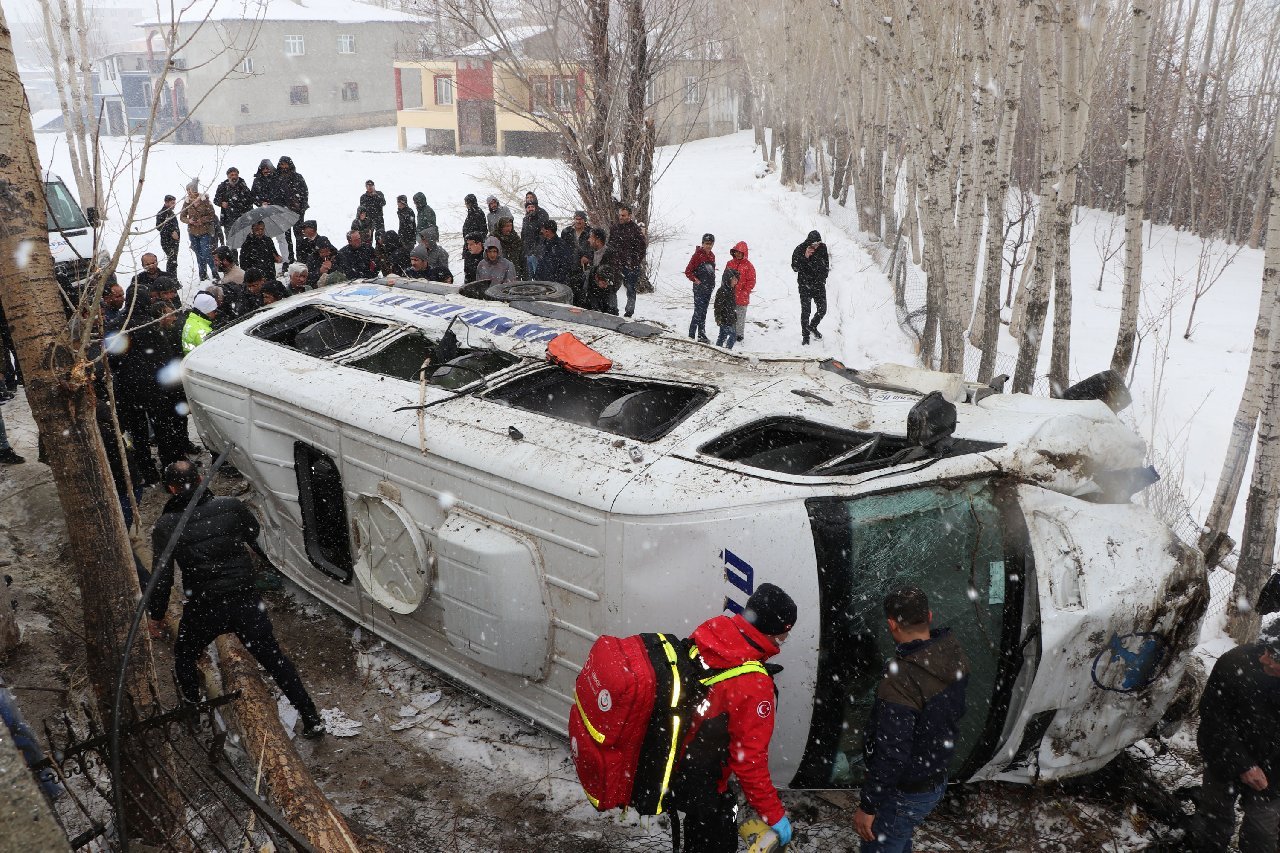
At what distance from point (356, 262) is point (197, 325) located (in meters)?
4.17

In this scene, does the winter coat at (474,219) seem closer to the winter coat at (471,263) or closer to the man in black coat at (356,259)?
the man in black coat at (356,259)

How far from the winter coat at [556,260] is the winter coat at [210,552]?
7.18 metres

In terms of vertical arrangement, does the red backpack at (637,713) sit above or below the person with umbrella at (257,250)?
below

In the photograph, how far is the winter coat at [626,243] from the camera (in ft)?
36.8

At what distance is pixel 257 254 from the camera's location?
11758mm

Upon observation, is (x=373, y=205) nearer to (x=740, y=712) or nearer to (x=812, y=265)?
(x=812, y=265)

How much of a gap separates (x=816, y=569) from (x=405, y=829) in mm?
2332

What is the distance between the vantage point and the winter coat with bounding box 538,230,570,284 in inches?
446

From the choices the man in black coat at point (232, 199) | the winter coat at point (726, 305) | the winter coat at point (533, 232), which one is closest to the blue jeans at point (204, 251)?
the man in black coat at point (232, 199)

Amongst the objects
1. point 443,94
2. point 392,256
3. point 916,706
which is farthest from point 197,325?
point 443,94

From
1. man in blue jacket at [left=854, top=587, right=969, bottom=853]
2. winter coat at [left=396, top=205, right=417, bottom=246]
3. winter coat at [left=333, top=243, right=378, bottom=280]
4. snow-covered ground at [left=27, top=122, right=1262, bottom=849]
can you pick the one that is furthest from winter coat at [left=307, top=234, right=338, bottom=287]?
man in blue jacket at [left=854, top=587, right=969, bottom=853]

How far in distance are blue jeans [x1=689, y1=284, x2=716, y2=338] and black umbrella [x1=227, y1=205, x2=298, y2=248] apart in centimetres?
556

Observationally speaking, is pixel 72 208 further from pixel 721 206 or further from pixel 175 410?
pixel 721 206

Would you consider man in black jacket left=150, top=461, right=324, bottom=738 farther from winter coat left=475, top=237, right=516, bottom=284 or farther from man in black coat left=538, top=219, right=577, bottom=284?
man in black coat left=538, top=219, right=577, bottom=284
